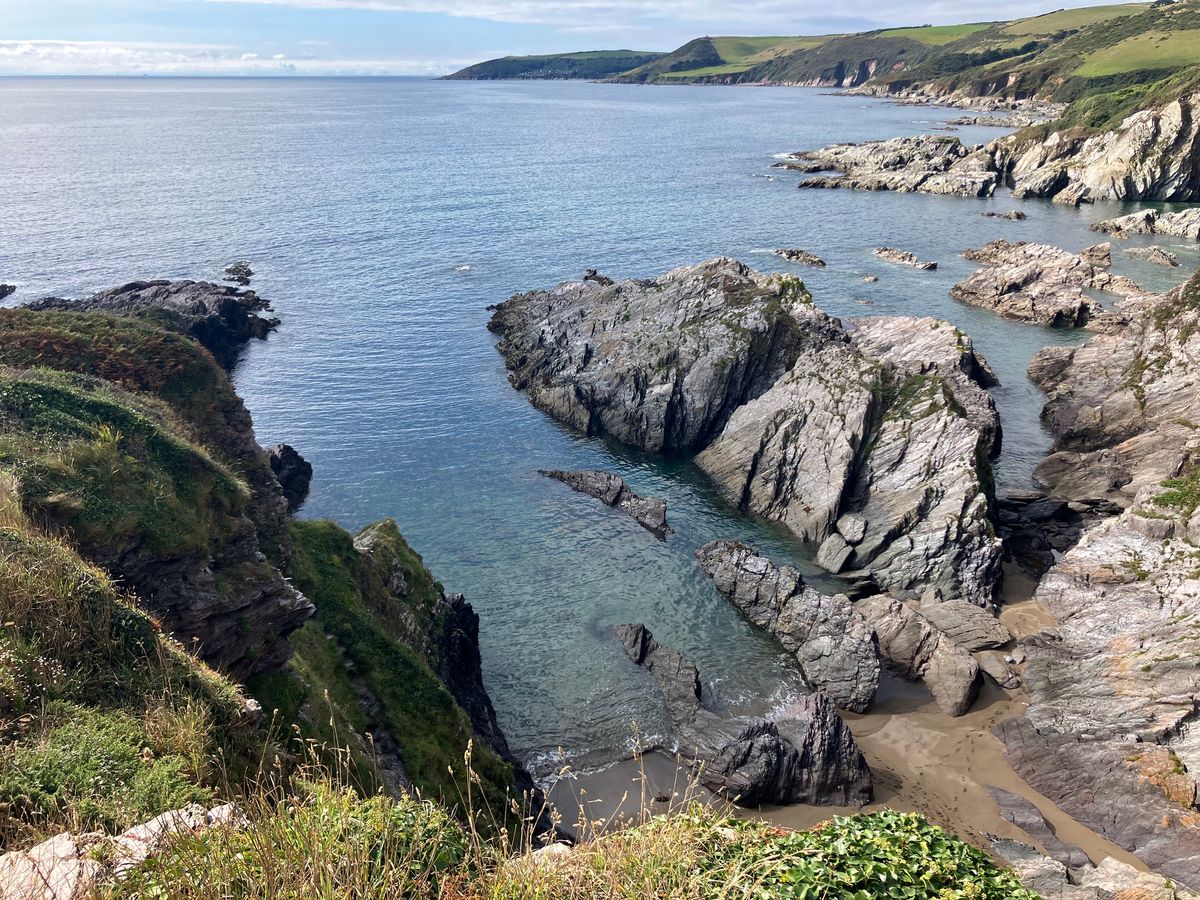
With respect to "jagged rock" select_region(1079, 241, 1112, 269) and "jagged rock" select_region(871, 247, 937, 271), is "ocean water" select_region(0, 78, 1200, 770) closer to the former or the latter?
"jagged rock" select_region(871, 247, 937, 271)

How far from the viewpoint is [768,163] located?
170250mm

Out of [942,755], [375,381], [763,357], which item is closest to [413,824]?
[942,755]

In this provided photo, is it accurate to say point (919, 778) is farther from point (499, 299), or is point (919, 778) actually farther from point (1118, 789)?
point (499, 299)

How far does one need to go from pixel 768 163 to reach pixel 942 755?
16246 centimetres

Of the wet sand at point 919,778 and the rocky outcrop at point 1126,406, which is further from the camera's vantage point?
the rocky outcrop at point 1126,406

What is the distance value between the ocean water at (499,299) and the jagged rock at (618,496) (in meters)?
0.97

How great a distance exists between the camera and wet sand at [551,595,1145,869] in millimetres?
26203

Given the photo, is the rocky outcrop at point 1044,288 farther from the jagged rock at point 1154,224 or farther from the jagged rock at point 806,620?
the jagged rock at point 806,620

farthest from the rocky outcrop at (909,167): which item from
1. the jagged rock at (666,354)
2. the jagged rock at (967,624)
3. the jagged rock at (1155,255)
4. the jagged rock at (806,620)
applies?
the jagged rock at (806,620)

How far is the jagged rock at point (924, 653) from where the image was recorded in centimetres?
3178

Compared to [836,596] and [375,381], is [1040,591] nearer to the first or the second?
[836,596]

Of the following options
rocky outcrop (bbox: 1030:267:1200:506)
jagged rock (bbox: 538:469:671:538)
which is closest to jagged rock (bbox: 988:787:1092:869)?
jagged rock (bbox: 538:469:671:538)

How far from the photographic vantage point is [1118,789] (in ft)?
86.6

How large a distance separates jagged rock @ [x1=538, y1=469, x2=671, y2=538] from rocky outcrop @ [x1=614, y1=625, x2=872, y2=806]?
52.6ft
